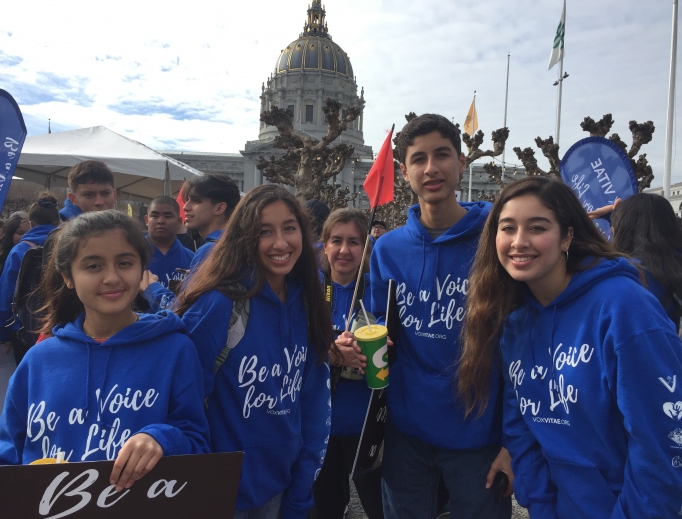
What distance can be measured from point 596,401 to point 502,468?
1.81 ft

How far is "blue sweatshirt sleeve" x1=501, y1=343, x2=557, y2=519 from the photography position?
1.64m

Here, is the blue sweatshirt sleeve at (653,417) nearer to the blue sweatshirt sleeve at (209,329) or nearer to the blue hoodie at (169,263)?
the blue sweatshirt sleeve at (209,329)

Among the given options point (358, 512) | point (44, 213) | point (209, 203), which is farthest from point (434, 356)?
point (44, 213)

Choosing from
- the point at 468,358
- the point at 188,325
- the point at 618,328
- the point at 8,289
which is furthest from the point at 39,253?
the point at 618,328

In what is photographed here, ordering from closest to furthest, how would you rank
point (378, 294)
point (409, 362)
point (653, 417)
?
point (653, 417) < point (409, 362) < point (378, 294)

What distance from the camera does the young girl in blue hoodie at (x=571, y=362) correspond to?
1364mm

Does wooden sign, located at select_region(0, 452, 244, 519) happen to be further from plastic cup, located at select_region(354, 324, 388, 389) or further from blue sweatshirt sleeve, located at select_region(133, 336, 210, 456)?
plastic cup, located at select_region(354, 324, 388, 389)

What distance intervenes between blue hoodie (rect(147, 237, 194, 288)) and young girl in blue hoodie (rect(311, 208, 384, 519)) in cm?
148

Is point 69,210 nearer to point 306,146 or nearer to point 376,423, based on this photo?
point 376,423

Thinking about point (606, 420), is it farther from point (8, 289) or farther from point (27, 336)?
point (8, 289)

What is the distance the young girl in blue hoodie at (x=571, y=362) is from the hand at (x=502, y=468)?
0.29 feet

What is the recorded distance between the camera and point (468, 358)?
184 cm

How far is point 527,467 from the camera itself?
1.69 m

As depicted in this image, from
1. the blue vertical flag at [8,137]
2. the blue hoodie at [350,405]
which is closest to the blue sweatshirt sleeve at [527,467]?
the blue hoodie at [350,405]
